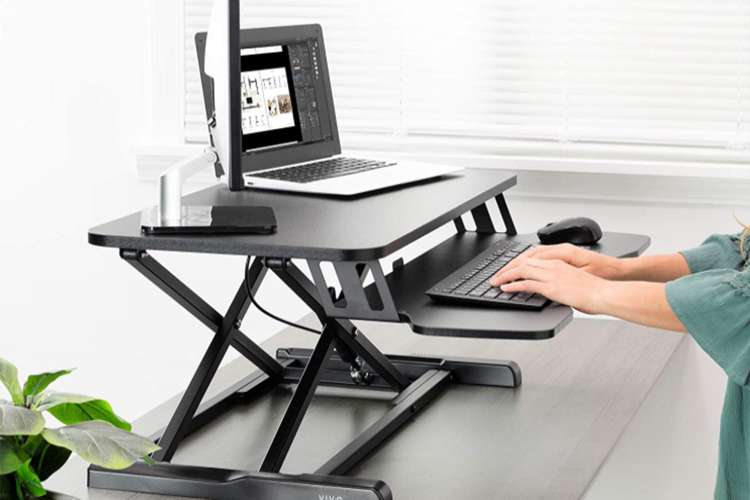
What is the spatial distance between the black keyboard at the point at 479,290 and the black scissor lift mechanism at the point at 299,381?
0.09 m

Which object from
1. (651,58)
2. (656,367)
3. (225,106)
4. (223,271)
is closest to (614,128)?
(651,58)

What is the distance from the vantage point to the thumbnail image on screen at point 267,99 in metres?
1.99

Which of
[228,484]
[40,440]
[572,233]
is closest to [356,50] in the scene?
[572,233]

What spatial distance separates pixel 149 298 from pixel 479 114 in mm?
968

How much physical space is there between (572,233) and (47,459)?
3.55 feet

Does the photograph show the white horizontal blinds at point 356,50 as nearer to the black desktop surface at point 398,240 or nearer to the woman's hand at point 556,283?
the black desktop surface at point 398,240

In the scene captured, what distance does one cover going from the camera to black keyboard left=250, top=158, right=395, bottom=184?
1989mm

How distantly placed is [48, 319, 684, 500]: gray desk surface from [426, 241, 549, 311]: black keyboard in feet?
0.71

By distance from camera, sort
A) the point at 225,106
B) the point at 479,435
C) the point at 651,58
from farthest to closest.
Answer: the point at 651,58 < the point at 479,435 < the point at 225,106

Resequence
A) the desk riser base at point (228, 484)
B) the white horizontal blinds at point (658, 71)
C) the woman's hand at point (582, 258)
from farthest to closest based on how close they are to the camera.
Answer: the white horizontal blinds at point (658, 71) → the woman's hand at point (582, 258) → the desk riser base at point (228, 484)

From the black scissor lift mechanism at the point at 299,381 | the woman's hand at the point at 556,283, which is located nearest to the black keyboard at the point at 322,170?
the black scissor lift mechanism at the point at 299,381

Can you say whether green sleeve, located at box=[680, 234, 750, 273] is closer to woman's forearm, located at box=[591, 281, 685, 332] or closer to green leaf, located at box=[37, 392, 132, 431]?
woman's forearm, located at box=[591, 281, 685, 332]

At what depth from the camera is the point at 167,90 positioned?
122 inches

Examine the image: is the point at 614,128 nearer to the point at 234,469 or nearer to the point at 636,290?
the point at 636,290
